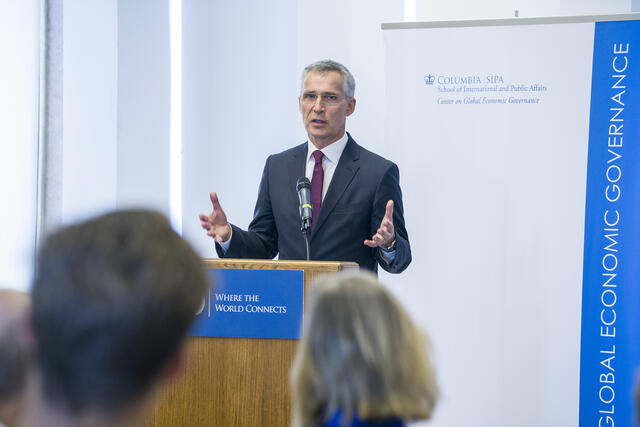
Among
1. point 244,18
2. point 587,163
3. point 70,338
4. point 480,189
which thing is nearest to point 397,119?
point 480,189

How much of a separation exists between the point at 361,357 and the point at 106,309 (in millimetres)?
583

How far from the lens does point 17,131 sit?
153 inches

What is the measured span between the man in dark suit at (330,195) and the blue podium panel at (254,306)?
2.16 ft

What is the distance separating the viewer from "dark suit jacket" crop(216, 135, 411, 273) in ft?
9.96

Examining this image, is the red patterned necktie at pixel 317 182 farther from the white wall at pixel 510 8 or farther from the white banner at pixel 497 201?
the white wall at pixel 510 8

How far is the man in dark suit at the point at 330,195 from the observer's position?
304 centimetres

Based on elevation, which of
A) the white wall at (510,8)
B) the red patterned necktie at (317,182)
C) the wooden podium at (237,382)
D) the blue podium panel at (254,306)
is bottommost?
the wooden podium at (237,382)

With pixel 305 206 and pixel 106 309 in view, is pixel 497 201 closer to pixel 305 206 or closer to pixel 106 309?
pixel 305 206

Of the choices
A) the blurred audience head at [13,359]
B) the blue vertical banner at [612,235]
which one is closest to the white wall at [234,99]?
the blue vertical banner at [612,235]

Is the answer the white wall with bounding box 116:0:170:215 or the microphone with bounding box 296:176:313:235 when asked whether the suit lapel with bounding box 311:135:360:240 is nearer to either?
the microphone with bounding box 296:176:313:235

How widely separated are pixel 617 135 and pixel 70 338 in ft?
10.8

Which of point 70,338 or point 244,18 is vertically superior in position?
point 244,18

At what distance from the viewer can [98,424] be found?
76 cm

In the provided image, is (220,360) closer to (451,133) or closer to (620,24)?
(451,133)
